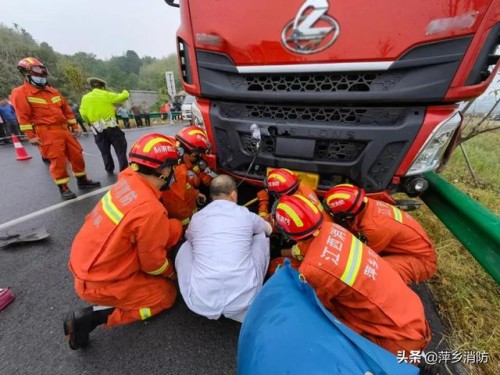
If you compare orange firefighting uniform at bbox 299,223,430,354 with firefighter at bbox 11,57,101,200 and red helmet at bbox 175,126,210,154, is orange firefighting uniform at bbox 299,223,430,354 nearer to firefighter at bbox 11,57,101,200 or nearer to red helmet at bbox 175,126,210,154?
red helmet at bbox 175,126,210,154

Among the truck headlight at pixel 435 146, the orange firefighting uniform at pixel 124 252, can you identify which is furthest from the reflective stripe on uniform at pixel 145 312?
the truck headlight at pixel 435 146

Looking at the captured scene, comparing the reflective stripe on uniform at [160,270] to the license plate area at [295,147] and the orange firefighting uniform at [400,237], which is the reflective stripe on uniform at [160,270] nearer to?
the license plate area at [295,147]

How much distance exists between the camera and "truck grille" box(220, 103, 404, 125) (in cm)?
178

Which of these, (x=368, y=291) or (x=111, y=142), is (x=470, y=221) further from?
(x=111, y=142)

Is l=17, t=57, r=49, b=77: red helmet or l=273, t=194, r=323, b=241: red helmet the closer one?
l=273, t=194, r=323, b=241: red helmet

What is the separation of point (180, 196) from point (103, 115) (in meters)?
2.83

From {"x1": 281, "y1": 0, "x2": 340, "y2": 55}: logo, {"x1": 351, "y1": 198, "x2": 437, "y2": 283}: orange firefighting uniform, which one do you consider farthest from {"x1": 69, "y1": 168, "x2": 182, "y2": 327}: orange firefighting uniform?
{"x1": 351, "y1": 198, "x2": 437, "y2": 283}: orange firefighting uniform

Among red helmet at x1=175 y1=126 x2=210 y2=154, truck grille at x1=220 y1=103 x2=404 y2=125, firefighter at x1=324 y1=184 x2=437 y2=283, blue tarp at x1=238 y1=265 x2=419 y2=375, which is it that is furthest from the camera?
red helmet at x1=175 y1=126 x2=210 y2=154

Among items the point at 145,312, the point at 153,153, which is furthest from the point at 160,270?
the point at 153,153

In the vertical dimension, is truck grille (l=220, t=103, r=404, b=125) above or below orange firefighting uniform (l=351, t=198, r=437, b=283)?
above

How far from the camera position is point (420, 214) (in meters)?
3.30

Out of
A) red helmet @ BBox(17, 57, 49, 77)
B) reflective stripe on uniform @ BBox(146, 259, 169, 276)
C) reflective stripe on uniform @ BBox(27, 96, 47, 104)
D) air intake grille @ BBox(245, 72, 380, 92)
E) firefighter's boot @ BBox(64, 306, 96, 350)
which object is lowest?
firefighter's boot @ BBox(64, 306, 96, 350)

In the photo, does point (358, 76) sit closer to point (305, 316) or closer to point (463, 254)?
point (305, 316)

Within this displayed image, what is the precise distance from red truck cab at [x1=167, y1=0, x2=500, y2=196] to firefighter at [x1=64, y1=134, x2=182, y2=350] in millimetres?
651
